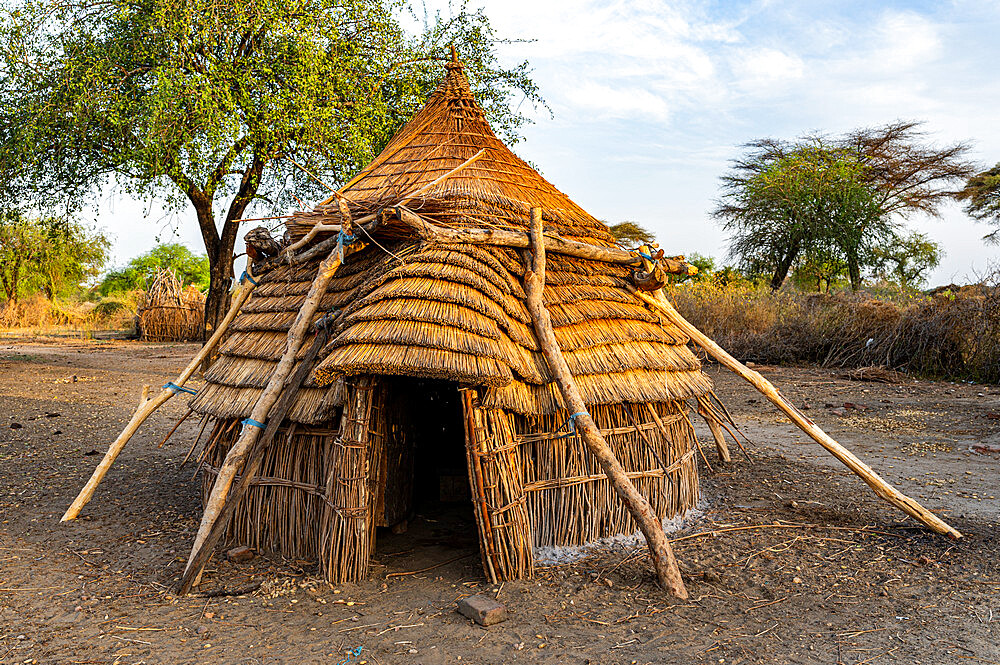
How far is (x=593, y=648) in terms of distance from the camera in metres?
3.54

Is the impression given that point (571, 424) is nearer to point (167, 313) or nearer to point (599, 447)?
point (599, 447)

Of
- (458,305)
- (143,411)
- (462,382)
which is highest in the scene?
(458,305)

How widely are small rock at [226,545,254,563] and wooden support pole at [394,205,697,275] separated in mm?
2413

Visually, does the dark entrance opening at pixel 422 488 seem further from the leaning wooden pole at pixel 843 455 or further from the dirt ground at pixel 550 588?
the leaning wooden pole at pixel 843 455

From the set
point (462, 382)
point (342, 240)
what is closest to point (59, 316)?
point (342, 240)

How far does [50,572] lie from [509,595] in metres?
2.96

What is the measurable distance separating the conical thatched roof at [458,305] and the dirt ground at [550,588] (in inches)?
42.5

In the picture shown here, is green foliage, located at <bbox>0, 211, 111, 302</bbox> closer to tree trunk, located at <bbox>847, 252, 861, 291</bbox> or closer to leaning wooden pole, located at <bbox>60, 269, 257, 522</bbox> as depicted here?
leaning wooden pole, located at <bbox>60, 269, 257, 522</bbox>

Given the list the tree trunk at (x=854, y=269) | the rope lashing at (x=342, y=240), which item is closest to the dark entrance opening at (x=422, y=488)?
the rope lashing at (x=342, y=240)

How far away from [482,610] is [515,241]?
2.59m

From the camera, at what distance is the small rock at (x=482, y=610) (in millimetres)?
3772

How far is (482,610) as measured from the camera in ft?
12.4

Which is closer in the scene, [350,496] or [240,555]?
[350,496]

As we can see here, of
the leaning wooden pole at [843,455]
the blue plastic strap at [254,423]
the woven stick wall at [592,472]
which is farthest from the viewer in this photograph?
the leaning wooden pole at [843,455]
